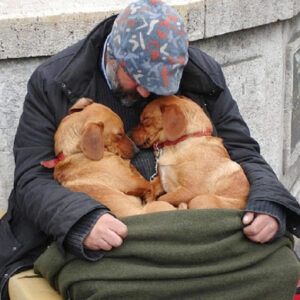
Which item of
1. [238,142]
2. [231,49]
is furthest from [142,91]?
[231,49]

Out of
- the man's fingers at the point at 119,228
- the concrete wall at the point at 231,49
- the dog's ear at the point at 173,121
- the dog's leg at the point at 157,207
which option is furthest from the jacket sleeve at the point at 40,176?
the concrete wall at the point at 231,49

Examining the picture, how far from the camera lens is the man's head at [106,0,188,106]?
9.63 ft

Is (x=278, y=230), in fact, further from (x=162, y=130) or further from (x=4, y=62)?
(x=4, y=62)

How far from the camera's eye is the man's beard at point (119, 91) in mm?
3233

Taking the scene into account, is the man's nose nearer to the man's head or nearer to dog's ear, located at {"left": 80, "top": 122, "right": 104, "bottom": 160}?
the man's head

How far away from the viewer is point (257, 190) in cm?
317

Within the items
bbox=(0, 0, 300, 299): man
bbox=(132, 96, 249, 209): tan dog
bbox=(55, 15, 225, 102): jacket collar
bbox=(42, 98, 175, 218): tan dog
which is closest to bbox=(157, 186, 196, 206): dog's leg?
bbox=(132, 96, 249, 209): tan dog

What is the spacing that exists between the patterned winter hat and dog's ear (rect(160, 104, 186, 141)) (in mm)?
217

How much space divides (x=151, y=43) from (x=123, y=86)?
36cm

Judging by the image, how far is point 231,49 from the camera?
Result: 4703 millimetres

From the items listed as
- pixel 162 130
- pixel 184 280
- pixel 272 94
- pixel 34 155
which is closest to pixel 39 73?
pixel 34 155

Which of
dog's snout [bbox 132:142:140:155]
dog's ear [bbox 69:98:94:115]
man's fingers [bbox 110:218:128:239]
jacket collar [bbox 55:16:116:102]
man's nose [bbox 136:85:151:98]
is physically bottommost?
man's fingers [bbox 110:218:128:239]

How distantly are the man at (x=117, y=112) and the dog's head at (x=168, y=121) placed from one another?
93 mm

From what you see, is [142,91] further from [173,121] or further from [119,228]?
[119,228]
